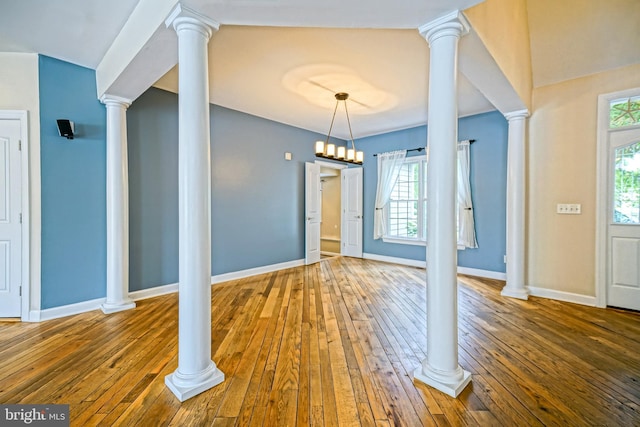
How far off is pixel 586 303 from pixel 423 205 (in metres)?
2.75

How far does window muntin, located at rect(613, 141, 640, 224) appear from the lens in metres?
3.23

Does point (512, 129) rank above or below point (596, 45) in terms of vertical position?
below

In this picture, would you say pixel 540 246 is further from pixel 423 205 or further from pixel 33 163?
pixel 33 163

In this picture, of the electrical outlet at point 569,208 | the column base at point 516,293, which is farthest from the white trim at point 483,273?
the electrical outlet at point 569,208

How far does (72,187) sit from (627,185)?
20.6 ft

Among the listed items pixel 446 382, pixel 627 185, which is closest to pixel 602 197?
pixel 627 185

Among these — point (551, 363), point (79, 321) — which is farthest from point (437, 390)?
point (79, 321)

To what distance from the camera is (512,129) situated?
3865 millimetres

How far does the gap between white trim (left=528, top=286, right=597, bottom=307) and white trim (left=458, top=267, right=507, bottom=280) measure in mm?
682

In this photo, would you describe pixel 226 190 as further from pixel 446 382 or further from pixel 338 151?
pixel 446 382

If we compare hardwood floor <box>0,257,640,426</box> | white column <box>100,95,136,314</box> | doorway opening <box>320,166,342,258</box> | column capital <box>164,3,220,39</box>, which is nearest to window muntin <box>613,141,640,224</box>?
hardwood floor <box>0,257,640,426</box>

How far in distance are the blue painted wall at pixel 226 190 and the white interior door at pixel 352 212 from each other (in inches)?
47.1

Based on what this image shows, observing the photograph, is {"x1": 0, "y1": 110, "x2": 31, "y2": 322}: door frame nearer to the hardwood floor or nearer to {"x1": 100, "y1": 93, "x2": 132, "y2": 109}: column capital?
the hardwood floor

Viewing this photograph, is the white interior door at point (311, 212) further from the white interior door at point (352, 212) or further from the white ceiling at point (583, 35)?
the white ceiling at point (583, 35)
